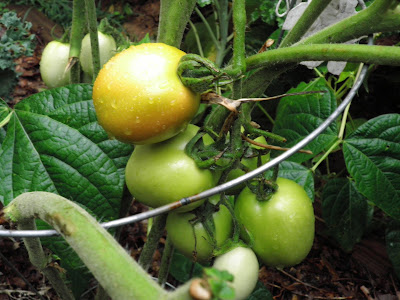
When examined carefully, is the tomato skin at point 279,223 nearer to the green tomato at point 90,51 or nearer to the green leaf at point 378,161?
the green leaf at point 378,161

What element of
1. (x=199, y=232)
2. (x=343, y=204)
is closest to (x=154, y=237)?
(x=199, y=232)

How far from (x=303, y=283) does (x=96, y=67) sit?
0.88 meters

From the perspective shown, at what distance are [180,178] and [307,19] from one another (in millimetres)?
264

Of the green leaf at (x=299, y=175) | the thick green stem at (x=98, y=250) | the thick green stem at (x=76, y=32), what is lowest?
the green leaf at (x=299, y=175)

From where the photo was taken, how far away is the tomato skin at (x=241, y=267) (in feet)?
1.49

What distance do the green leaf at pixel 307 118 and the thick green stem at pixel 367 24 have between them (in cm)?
31

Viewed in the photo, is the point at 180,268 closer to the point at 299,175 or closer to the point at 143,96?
the point at 299,175

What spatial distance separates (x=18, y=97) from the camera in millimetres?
1653

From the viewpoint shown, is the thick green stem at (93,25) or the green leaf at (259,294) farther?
the green leaf at (259,294)

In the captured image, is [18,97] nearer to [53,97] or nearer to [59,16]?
[59,16]

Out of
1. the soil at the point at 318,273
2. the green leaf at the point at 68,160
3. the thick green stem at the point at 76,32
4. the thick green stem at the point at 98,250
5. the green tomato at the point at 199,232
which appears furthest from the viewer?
the soil at the point at 318,273

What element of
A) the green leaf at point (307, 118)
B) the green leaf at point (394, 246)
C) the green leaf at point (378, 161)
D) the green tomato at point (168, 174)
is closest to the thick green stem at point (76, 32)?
the green tomato at point (168, 174)

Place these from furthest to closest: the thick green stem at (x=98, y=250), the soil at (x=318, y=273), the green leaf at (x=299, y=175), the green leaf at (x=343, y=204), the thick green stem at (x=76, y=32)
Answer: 1. the soil at (x=318, y=273)
2. the green leaf at (x=343, y=204)
3. the green leaf at (x=299, y=175)
4. the thick green stem at (x=76, y=32)
5. the thick green stem at (x=98, y=250)

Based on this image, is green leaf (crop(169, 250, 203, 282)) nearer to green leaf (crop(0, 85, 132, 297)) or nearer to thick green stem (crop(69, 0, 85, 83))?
green leaf (crop(0, 85, 132, 297))
